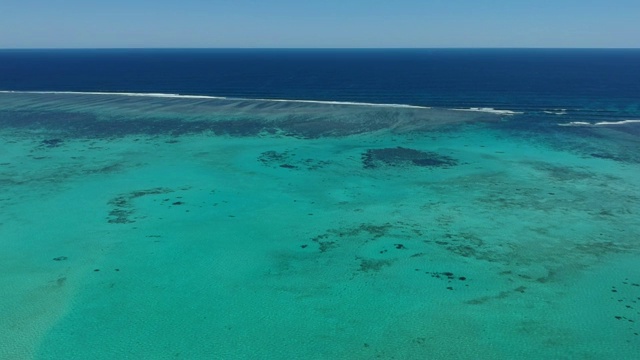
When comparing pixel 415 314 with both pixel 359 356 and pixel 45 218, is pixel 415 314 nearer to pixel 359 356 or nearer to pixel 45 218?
pixel 359 356

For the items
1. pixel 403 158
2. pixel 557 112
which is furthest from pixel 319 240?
pixel 557 112

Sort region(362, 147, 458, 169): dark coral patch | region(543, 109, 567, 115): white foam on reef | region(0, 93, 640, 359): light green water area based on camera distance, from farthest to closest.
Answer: region(543, 109, 567, 115): white foam on reef < region(362, 147, 458, 169): dark coral patch < region(0, 93, 640, 359): light green water area

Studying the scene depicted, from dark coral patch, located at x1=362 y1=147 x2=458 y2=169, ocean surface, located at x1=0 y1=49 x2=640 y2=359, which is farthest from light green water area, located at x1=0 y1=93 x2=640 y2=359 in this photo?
dark coral patch, located at x1=362 y1=147 x2=458 y2=169

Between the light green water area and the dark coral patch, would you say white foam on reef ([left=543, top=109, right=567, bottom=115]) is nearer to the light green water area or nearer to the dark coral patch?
the light green water area

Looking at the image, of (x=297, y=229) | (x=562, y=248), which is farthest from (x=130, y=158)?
(x=562, y=248)

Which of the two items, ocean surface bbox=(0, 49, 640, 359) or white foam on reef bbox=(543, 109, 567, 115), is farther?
white foam on reef bbox=(543, 109, 567, 115)

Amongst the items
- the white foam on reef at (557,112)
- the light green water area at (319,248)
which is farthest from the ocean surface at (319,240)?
the white foam on reef at (557,112)
